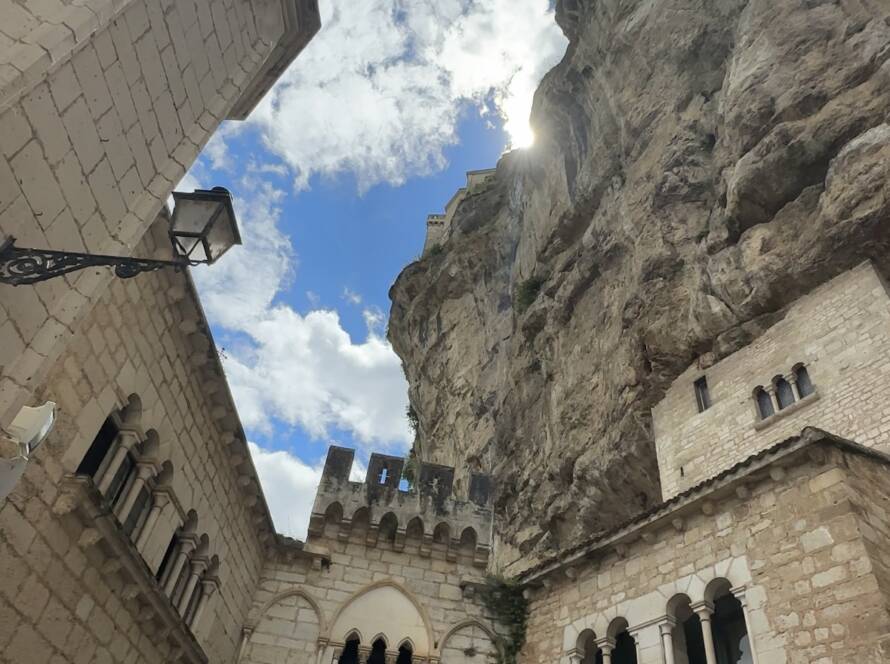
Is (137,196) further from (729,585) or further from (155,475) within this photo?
(729,585)

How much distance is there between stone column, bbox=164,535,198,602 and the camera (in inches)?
311

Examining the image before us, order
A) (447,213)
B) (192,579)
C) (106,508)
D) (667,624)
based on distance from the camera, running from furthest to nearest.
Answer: (447,213)
(192,579)
(667,624)
(106,508)

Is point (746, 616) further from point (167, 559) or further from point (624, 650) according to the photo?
point (167, 559)

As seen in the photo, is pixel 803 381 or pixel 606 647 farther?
pixel 803 381

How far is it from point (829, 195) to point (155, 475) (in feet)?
50.0

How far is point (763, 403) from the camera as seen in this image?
52.2 ft

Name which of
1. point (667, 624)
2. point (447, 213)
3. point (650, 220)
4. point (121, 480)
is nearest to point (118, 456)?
point (121, 480)

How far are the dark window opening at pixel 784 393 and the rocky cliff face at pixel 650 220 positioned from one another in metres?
1.77

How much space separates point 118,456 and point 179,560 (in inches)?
86.7

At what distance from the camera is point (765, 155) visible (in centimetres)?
1630

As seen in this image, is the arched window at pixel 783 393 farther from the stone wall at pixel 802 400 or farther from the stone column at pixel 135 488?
the stone column at pixel 135 488

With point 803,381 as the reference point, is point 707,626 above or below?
below

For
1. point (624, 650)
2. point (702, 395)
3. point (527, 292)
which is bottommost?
point (624, 650)

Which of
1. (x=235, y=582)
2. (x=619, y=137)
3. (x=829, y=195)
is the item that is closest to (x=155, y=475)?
(x=235, y=582)
